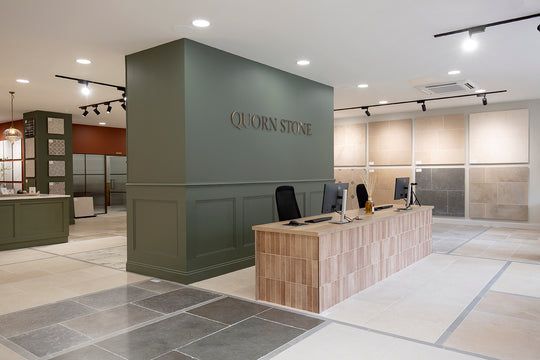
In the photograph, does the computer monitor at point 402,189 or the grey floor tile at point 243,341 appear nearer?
the grey floor tile at point 243,341

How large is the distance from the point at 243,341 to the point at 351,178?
8973 mm

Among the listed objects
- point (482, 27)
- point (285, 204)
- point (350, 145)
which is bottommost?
point (285, 204)

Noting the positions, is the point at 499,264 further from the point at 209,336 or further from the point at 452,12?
the point at 209,336

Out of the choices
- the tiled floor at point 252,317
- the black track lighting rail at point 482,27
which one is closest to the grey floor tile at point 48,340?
Answer: the tiled floor at point 252,317

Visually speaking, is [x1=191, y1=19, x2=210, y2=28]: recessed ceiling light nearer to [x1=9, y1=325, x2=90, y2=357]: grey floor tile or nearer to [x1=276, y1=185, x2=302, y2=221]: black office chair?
[x1=276, y1=185, x2=302, y2=221]: black office chair

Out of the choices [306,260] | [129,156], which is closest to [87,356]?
[306,260]

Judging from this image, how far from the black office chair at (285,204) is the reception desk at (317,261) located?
2.63 ft

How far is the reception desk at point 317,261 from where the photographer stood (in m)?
3.75

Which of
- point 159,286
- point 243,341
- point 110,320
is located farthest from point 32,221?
point 243,341

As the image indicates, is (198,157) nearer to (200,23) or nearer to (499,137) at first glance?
(200,23)

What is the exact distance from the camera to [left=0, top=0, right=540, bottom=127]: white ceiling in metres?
3.98

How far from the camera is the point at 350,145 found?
→ 462 inches

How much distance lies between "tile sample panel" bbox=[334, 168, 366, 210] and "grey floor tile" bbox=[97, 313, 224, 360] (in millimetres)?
8269

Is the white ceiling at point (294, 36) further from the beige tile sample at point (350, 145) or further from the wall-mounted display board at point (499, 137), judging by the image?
the beige tile sample at point (350, 145)
